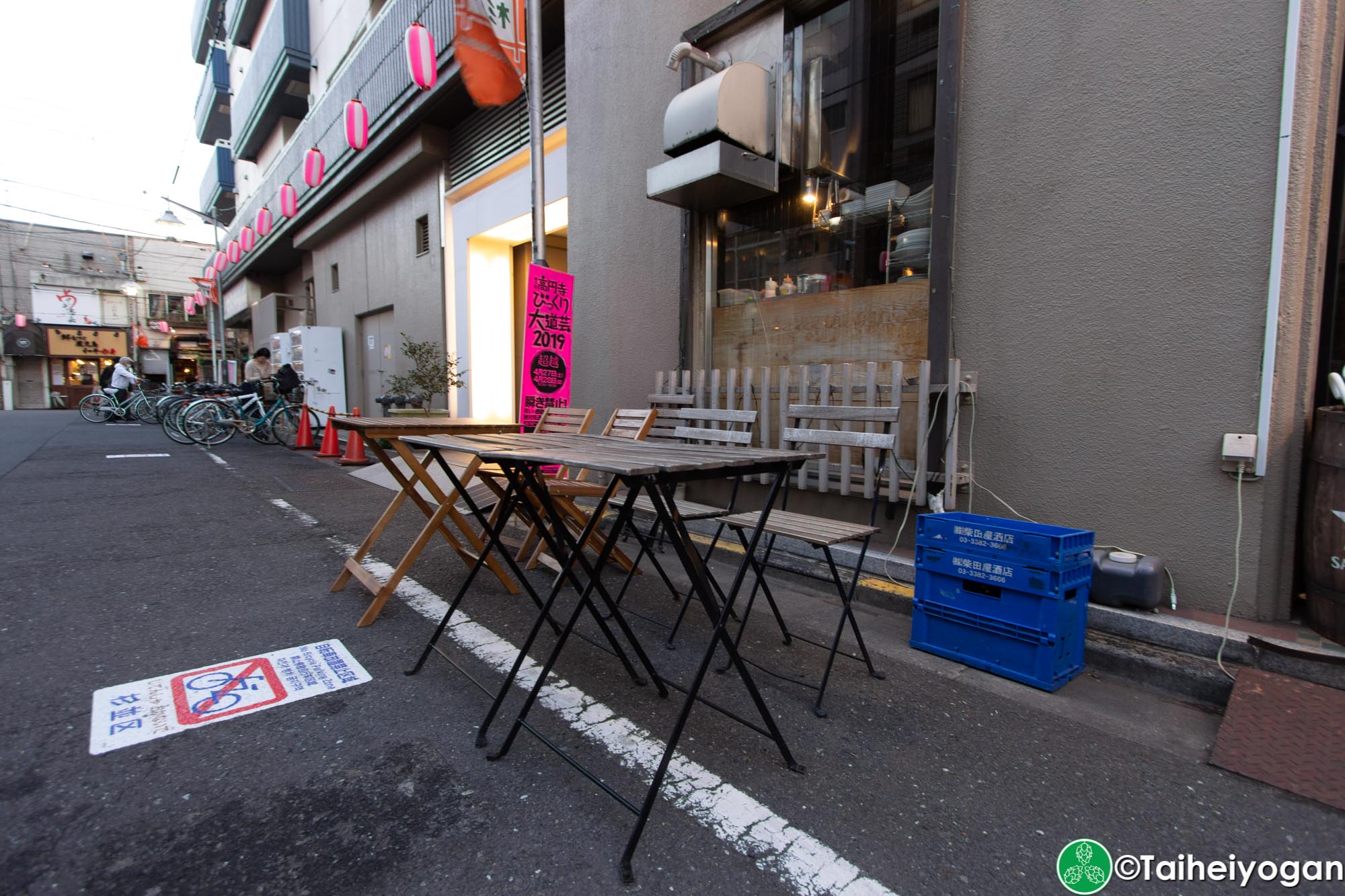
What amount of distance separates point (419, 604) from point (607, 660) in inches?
53.2

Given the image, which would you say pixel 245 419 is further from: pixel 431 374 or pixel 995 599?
pixel 995 599

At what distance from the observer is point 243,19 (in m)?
20.3

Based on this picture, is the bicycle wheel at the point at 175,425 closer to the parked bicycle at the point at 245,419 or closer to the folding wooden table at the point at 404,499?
the parked bicycle at the point at 245,419

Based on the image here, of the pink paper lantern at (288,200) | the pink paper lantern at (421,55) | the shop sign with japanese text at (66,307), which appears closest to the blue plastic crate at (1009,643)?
the pink paper lantern at (421,55)

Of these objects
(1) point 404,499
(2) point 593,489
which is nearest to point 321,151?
(1) point 404,499

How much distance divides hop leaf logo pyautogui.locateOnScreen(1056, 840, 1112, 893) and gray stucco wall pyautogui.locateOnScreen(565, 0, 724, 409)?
15.8 ft

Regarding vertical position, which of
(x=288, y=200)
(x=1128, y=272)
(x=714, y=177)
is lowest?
(x=1128, y=272)

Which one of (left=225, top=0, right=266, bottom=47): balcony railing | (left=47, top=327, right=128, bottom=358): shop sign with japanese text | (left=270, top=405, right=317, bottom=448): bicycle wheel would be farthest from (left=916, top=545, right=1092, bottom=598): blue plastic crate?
(left=47, top=327, right=128, bottom=358): shop sign with japanese text

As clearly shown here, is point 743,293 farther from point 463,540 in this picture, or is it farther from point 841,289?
point 463,540

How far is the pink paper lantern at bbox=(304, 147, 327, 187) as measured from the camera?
1305 cm

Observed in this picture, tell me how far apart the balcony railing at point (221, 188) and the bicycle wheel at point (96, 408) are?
13.7 metres

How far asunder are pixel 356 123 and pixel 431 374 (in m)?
5.07

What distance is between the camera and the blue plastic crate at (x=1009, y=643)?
265 centimetres

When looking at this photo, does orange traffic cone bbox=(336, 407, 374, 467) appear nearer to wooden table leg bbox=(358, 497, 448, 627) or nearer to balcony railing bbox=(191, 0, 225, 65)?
wooden table leg bbox=(358, 497, 448, 627)
